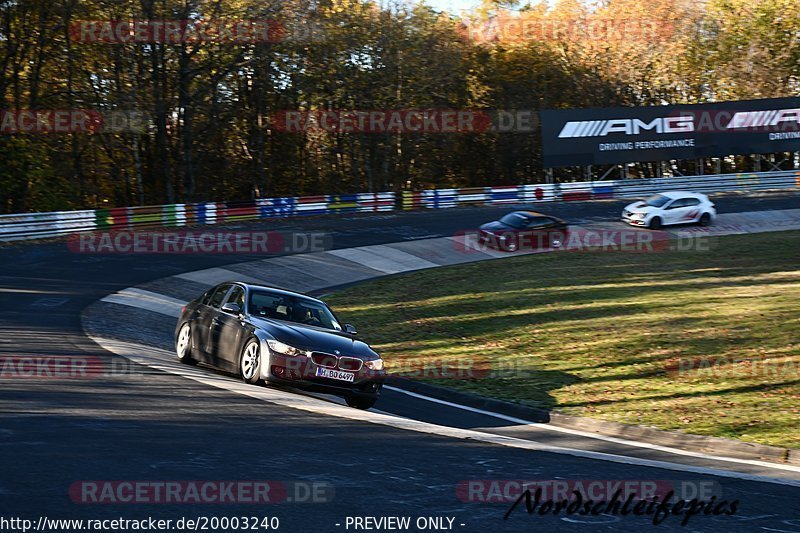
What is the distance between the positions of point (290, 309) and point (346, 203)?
1153 inches

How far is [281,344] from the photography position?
11797mm

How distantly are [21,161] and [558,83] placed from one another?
32486 millimetres

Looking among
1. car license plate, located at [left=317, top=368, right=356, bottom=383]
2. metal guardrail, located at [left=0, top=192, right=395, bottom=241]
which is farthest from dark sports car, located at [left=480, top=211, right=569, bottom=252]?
car license plate, located at [left=317, top=368, right=356, bottom=383]

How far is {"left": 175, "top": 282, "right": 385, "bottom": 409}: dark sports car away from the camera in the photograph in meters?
11.8

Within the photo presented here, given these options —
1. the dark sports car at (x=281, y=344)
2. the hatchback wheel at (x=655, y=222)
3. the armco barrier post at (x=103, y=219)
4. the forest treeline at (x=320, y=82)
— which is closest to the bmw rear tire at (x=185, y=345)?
the dark sports car at (x=281, y=344)

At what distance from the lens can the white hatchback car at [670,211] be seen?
35.6 meters

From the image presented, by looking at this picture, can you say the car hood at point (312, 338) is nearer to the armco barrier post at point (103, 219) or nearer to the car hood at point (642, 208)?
the armco barrier post at point (103, 219)

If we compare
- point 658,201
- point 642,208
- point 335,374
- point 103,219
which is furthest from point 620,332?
point 103,219

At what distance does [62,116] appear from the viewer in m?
41.8

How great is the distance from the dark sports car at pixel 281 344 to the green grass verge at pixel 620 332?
286 cm

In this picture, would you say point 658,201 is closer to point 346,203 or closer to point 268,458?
point 346,203

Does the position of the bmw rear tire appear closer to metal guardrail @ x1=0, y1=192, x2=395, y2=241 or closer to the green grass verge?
the green grass verge

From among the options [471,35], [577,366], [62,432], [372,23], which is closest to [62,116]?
[372,23]

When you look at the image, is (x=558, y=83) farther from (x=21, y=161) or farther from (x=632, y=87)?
(x=21, y=161)
